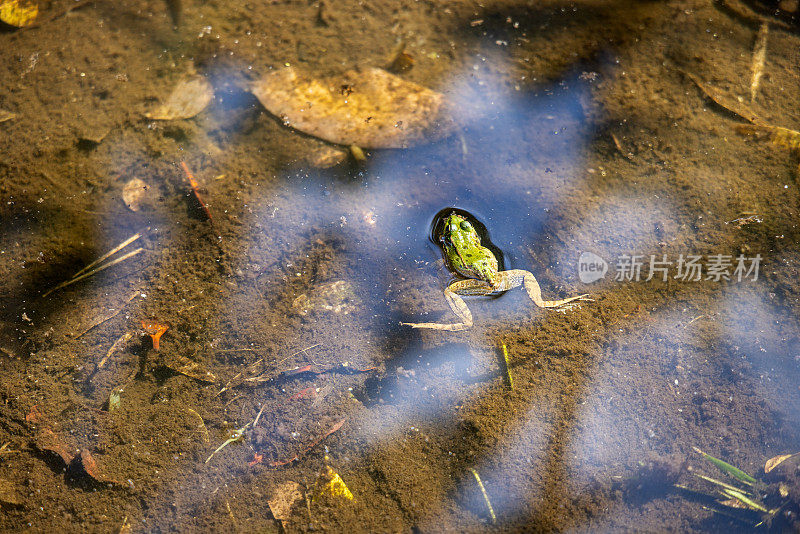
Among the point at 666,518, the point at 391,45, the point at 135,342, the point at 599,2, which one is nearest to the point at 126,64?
the point at 391,45

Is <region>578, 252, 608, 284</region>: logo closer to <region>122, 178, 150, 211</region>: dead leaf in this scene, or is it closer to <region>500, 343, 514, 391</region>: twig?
<region>500, 343, 514, 391</region>: twig

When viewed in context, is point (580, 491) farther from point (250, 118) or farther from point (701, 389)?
point (250, 118)

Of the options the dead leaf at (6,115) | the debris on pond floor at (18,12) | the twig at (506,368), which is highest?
the debris on pond floor at (18,12)

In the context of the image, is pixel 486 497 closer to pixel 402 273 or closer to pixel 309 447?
pixel 309 447

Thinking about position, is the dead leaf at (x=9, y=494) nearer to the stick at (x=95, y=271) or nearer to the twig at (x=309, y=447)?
the stick at (x=95, y=271)

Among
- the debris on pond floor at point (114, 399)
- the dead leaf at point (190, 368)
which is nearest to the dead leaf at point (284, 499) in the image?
the dead leaf at point (190, 368)

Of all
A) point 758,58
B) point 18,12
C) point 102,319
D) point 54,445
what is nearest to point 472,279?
point 102,319
